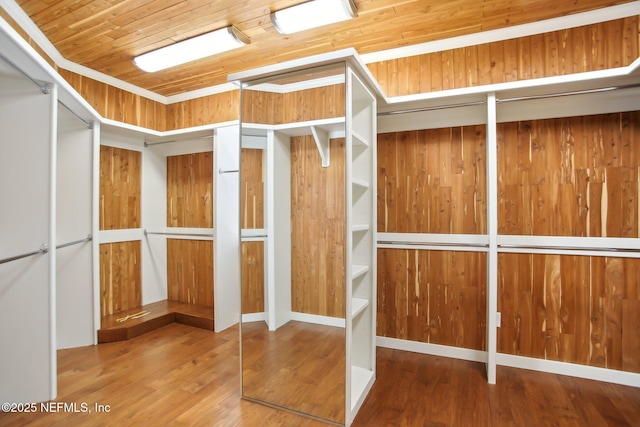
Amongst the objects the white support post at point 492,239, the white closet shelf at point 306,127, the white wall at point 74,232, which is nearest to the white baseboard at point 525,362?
the white support post at point 492,239

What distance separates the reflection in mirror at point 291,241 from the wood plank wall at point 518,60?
1.10 metres

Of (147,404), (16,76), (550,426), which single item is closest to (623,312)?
(550,426)

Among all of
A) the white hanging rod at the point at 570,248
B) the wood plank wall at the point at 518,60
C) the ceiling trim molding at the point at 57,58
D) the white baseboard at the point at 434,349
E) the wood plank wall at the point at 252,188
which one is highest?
the ceiling trim molding at the point at 57,58

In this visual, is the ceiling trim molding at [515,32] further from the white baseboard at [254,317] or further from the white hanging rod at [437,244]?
the white baseboard at [254,317]

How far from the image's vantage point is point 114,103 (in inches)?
138

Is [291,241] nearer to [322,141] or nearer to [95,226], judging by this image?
[322,141]

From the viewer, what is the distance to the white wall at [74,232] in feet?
9.36

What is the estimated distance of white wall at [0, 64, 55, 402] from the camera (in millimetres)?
2008

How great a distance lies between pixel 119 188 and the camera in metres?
3.56

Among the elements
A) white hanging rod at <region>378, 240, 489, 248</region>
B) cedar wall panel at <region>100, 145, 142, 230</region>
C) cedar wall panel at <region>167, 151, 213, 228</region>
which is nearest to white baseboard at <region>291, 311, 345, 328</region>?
white hanging rod at <region>378, 240, 489, 248</region>

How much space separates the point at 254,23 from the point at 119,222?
2624mm

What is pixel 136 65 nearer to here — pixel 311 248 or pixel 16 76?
pixel 16 76

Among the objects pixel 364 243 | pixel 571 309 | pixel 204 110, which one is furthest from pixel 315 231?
pixel 204 110

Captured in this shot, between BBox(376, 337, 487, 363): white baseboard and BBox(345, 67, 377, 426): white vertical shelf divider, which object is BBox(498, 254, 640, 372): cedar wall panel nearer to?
BBox(376, 337, 487, 363): white baseboard
